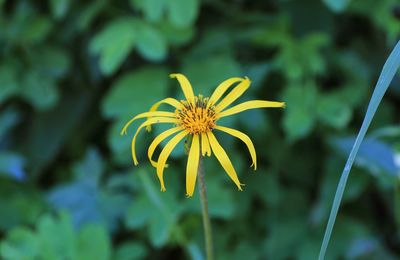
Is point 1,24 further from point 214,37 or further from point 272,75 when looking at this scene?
point 272,75

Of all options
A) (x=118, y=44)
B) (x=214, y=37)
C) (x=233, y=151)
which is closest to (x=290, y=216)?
(x=233, y=151)

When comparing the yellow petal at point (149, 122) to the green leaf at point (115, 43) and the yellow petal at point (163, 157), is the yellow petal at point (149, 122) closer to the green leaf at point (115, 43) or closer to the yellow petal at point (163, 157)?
the yellow petal at point (163, 157)

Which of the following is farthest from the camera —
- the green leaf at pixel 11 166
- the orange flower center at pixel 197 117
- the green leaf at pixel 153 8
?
the green leaf at pixel 11 166

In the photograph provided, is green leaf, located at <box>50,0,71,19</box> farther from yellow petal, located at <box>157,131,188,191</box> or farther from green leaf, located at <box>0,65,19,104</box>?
yellow petal, located at <box>157,131,188,191</box>

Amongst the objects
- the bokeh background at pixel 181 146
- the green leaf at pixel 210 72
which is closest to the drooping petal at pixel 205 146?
the bokeh background at pixel 181 146

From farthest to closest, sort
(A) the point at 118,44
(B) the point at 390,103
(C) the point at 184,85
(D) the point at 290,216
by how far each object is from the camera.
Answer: (B) the point at 390,103
(D) the point at 290,216
(A) the point at 118,44
(C) the point at 184,85

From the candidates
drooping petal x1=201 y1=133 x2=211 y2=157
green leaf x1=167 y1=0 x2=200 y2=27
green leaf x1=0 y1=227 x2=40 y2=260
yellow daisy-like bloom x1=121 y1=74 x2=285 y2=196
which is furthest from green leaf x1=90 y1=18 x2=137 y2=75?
drooping petal x1=201 y1=133 x2=211 y2=157
